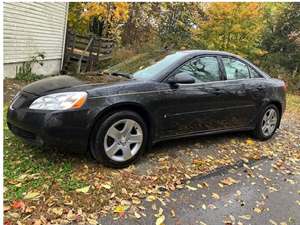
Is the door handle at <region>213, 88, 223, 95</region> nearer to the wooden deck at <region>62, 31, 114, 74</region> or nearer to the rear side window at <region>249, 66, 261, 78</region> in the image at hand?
the rear side window at <region>249, 66, 261, 78</region>

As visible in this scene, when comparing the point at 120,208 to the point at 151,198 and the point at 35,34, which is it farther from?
the point at 35,34

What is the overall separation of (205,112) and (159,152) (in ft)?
2.96

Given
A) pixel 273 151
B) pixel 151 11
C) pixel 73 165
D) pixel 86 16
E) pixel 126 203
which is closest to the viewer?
pixel 126 203

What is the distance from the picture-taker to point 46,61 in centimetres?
1270

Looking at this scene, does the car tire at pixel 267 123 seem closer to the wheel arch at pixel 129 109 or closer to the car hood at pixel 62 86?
the wheel arch at pixel 129 109

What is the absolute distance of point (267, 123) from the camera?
6.70 meters

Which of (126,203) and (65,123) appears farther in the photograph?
(65,123)

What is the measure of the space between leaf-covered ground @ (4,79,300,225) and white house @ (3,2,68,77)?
5.56 meters

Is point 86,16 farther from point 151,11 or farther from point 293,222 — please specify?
point 293,222

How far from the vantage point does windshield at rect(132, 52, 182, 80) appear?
5018 millimetres

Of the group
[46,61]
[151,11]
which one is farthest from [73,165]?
[151,11]

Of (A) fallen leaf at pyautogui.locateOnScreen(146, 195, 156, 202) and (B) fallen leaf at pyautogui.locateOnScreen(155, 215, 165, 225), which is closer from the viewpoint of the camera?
(B) fallen leaf at pyautogui.locateOnScreen(155, 215, 165, 225)

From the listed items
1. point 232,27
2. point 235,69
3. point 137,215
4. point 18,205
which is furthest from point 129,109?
point 232,27

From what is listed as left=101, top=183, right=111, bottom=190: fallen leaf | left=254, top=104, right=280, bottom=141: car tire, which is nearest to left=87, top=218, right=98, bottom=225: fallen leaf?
left=101, top=183, right=111, bottom=190: fallen leaf
